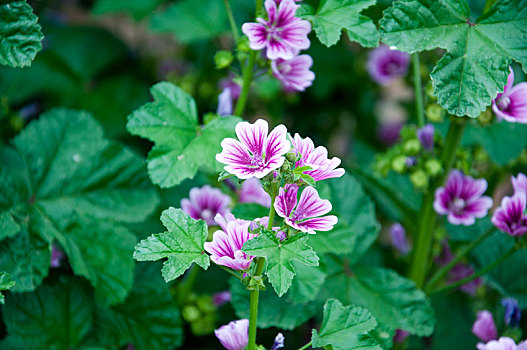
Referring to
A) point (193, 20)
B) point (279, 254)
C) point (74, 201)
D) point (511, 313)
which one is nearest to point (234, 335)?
point (279, 254)

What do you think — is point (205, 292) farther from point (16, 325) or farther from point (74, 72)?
point (74, 72)

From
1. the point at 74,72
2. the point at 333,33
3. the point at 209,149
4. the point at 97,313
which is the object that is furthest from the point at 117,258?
the point at 74,72

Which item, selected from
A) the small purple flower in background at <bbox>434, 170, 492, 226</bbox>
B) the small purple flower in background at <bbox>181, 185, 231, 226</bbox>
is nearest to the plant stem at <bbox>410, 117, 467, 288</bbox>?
the small purple flower in background at <bbox>434, 170, 492, 226</bbox>

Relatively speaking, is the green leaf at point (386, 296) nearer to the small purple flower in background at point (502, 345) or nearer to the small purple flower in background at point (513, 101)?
the small purple flower in background at point (502, 345)

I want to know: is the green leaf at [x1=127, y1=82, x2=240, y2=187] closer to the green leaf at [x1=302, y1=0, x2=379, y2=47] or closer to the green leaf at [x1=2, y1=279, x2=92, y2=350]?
the green leaf at [x1=302, y1=0, x2=379, y2=47]

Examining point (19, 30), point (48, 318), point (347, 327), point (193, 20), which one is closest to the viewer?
point (347, 327)

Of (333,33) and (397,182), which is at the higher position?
(333,33)

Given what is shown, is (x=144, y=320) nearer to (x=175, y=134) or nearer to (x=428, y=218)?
(x=175, y=134)
